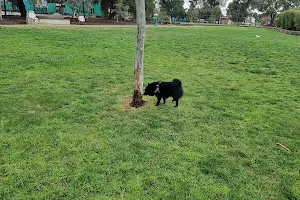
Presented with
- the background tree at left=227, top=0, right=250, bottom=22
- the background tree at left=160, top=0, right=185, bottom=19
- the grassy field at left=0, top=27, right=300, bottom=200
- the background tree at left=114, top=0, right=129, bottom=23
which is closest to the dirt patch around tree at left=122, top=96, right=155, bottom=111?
the grassy field at left=0, top=27, right=300, bottom=200

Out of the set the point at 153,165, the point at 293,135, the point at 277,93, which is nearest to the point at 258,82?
the point at 277,93

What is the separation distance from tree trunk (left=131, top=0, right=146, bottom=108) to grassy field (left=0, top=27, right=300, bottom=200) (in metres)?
0.27

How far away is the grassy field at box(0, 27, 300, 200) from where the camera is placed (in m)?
2.84

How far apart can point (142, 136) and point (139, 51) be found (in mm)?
1666

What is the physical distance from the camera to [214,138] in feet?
13.0

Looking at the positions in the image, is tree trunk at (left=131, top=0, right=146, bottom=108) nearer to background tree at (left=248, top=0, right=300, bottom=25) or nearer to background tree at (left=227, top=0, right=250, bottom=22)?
background tree at (left=248, top=0, right=300, bottom=25)

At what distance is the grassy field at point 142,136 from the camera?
2.84m

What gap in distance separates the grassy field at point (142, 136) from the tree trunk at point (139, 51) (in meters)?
0.27

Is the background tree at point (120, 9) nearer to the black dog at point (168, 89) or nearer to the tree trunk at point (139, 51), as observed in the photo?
the tree trunk at point (139, 51)

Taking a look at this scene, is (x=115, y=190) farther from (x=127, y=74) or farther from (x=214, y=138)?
(x=127, y=74)

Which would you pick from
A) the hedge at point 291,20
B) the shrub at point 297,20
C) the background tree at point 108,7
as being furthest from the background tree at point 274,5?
the background tree at point 108,7

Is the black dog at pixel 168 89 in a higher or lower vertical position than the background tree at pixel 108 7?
lower

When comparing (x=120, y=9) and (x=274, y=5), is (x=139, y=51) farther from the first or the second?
(x=274, y=5)

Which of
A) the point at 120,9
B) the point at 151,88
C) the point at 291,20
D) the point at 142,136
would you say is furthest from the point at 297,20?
the point at 142,136
